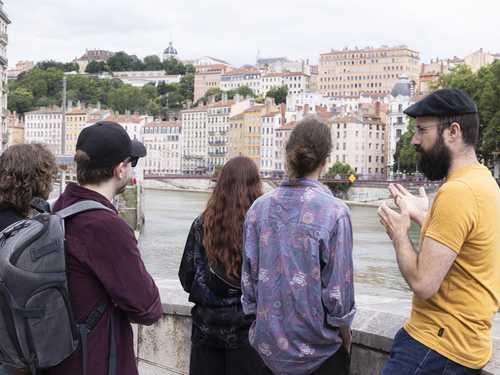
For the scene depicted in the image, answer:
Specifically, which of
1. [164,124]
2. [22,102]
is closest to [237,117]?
[164,124]

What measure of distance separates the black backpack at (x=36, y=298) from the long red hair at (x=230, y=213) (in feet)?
3.22

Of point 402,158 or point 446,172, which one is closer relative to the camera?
point 446,172

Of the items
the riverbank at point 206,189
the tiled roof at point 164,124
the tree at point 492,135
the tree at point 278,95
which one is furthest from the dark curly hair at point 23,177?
the tree at point 278,95

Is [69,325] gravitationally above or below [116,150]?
below

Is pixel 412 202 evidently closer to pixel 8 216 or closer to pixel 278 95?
pixel 8 216

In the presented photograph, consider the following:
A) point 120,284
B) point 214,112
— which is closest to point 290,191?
point 120,284

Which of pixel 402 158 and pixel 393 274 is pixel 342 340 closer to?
pixel 393 274

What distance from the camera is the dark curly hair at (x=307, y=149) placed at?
3.24m

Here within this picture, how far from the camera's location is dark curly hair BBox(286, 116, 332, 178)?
128 inches

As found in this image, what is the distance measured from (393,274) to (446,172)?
79.8 ft

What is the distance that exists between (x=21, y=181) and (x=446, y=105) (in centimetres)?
165

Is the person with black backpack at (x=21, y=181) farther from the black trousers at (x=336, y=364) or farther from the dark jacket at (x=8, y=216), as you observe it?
the black trousers at (x=336, y=364)

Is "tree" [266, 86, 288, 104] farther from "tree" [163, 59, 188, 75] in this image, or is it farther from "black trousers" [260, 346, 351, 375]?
"black trousers" [260, 346, 351, 375]

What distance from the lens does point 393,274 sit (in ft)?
87.8
